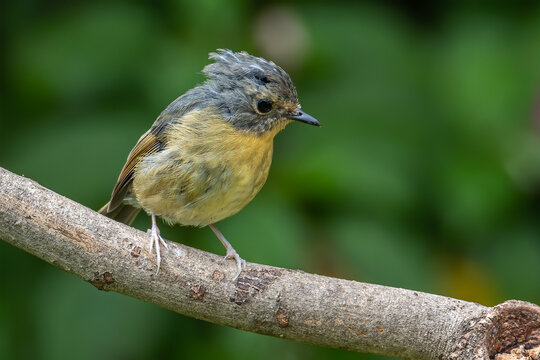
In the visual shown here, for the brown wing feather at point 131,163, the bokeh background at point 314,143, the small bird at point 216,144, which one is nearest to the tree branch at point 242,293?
the small bird at point 216,144

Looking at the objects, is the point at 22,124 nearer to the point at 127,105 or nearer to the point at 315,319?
the point at 127,105

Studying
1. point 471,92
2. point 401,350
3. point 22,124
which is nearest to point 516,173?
point 471,92

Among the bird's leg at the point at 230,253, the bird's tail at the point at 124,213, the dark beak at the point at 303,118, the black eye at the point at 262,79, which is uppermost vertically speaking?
the black eye at the point at 262,79

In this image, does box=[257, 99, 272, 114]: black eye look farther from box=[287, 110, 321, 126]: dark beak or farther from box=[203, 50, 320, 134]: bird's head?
box=[287, 110, 321, 126]: dark beak

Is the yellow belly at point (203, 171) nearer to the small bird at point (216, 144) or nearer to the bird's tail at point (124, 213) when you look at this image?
the small bird at point (216, 144)

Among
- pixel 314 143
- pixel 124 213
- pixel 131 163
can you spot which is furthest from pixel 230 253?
pixel 314 143

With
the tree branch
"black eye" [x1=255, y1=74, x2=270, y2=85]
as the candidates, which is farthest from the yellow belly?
the tree branch
